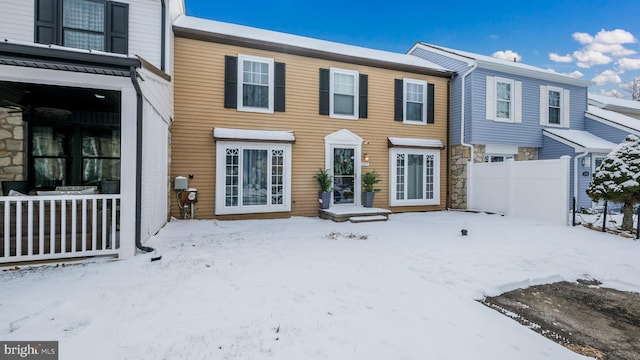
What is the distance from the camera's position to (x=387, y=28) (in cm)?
2069

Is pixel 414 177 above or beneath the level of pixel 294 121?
beneath

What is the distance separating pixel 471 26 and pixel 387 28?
511cm

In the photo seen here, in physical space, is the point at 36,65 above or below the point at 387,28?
below

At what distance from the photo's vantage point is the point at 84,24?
22.1 feet

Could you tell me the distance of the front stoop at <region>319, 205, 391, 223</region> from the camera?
832 centimetres

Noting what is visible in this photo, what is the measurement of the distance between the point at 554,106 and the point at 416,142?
6052 millimetres

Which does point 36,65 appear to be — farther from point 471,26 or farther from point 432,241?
point 471,26

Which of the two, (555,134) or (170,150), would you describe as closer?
(170,150)

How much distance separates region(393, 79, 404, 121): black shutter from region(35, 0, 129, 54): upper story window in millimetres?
7618

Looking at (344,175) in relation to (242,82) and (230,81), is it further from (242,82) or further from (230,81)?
(230,81)

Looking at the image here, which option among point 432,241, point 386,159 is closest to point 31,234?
point 432,241

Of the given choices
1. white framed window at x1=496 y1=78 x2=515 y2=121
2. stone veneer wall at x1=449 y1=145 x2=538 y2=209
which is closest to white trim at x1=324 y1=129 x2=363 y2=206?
stone veneer wall at x1=449 y1=145 x2=538 y2=209

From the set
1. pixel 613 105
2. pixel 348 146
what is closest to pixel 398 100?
pixel 348 146

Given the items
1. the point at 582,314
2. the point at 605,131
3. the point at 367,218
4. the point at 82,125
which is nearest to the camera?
the point at 582,314
